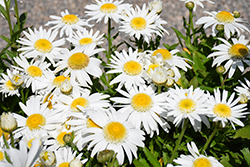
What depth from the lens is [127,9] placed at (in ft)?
5.56

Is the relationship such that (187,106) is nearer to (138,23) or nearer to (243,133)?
(243,133)

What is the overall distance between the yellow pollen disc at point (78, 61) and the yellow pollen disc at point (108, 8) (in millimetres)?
450

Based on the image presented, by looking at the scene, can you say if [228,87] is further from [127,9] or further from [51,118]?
[51,118]

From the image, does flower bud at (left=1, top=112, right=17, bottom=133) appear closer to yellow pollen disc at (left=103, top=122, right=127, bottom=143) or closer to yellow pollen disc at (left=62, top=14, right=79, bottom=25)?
yellow pollen disc at (left=103, top=122, right=127, bottom=143)

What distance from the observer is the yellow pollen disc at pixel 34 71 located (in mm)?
1439

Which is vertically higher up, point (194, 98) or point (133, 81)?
point (133, 81)

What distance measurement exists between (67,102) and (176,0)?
11.4ft

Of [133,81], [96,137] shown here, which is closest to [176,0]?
[133,81]

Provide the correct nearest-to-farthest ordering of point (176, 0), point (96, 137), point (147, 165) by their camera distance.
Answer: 1. point (96, 137)
2. point (147, 165)
3. point (176, 0)

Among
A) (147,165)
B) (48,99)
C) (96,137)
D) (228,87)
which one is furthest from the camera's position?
(228,87)

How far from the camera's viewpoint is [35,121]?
4.12 feet

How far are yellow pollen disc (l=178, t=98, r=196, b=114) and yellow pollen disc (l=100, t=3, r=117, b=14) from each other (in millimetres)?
795

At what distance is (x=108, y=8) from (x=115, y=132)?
87 centimetres

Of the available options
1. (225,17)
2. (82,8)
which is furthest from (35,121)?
(82,8)
